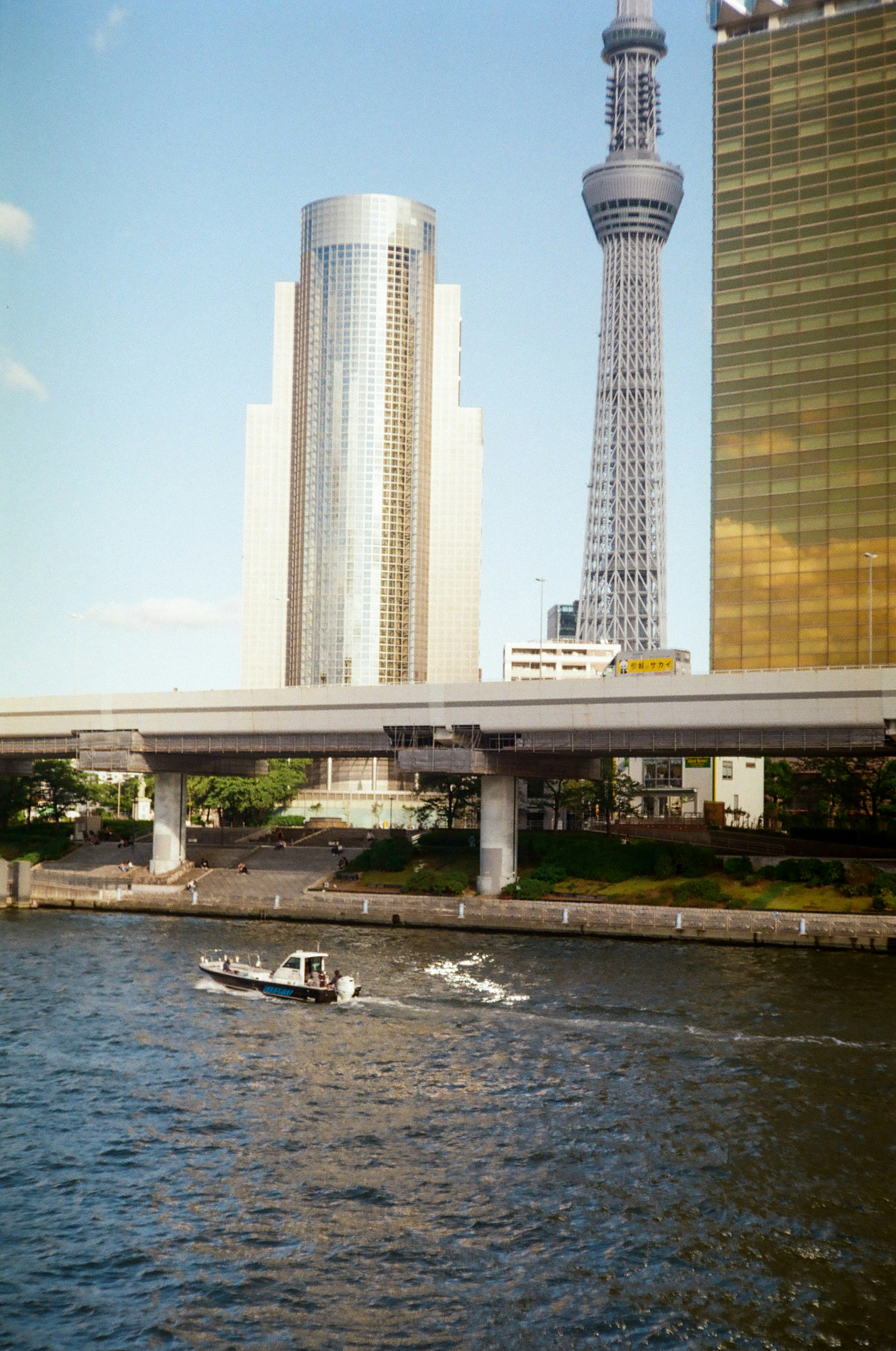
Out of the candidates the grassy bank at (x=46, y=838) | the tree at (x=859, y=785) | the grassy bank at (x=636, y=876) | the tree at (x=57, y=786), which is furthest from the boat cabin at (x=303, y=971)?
the tree at (x=57, y=786)

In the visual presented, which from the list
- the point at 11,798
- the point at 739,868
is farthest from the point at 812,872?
the point at 11,798

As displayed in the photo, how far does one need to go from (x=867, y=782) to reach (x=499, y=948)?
184ft

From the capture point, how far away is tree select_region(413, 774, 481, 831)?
5039 inches

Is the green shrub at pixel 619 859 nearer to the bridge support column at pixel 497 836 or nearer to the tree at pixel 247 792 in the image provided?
the bridge support column at pixel 497 836

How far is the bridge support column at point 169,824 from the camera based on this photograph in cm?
11294

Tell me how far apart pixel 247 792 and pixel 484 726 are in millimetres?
61362

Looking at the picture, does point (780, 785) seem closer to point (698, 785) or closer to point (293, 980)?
point (698, 785)

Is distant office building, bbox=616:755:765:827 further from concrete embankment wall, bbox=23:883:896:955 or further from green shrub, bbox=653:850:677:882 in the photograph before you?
concrete embankment wall, bbox=23:883:896:955

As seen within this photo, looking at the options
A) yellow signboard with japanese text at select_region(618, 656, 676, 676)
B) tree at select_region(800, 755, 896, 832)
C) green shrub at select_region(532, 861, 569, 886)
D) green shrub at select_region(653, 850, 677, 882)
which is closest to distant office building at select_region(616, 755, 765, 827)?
yellow signboard with japanese text at select_region(618, 656, 676, 676)

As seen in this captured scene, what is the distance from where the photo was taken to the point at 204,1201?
3534 cm

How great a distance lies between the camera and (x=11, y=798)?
146 meters

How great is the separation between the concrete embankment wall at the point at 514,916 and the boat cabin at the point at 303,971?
82.4 ft

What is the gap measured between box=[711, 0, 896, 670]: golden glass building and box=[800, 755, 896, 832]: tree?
183 feet

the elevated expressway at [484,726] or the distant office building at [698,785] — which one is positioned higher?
the elevated expressway at [484,726]
